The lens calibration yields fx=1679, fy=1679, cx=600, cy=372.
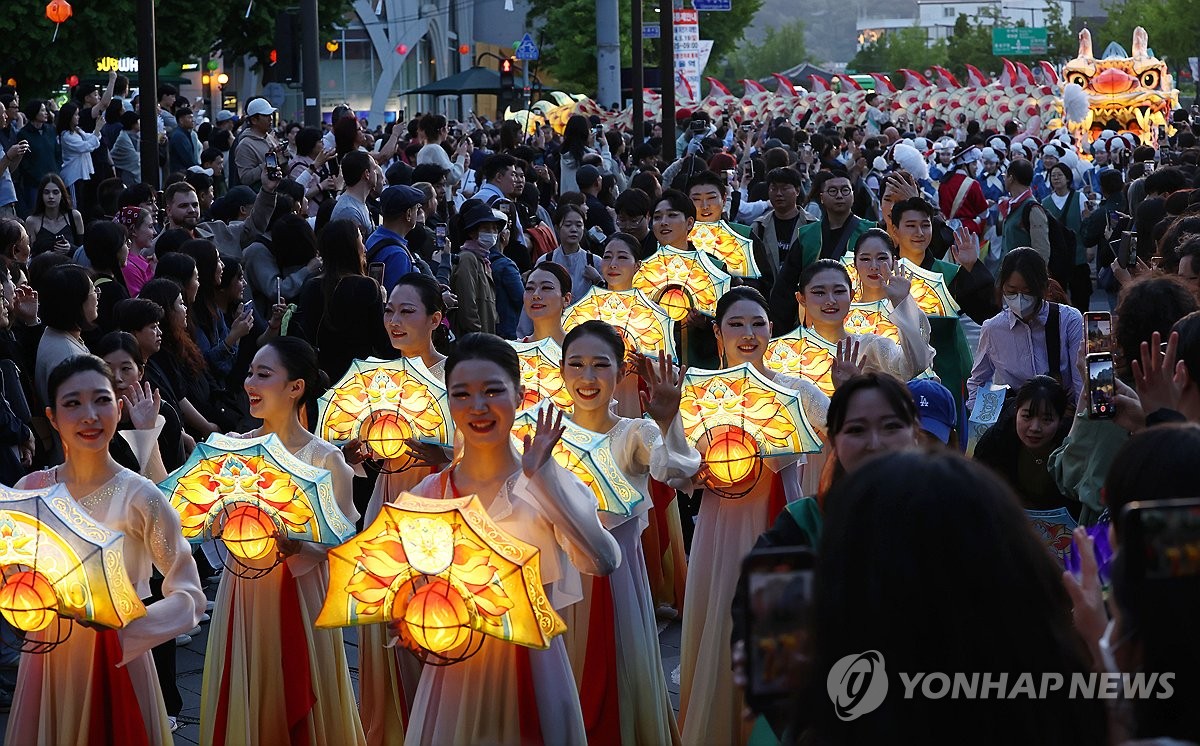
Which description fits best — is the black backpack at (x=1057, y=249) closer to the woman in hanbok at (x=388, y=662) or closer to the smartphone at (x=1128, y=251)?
the smartphone at (x=1128, y=251)

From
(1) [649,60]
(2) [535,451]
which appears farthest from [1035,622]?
(1) [649,60]

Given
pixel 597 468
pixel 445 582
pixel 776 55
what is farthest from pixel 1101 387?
pixel 776 55

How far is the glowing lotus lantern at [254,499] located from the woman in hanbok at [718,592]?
1.31 metres

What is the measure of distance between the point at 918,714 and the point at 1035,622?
0.22 m

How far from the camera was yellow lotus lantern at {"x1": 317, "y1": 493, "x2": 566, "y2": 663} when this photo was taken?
4.07 m

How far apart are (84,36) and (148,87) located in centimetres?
1469

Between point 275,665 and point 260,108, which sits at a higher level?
point 260,108

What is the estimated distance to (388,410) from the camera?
5.89 m

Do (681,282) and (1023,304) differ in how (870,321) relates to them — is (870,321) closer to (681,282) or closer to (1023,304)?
(1023,304)

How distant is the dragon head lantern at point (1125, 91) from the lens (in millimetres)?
38125

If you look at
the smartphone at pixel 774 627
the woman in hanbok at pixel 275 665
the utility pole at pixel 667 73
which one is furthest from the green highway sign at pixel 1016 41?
the smartphone at pixel 774 627

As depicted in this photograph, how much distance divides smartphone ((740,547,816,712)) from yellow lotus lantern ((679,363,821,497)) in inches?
114

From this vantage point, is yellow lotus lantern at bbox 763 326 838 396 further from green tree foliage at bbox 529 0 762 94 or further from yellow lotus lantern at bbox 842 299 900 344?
green tree foliage at bbox 529 0 762 94

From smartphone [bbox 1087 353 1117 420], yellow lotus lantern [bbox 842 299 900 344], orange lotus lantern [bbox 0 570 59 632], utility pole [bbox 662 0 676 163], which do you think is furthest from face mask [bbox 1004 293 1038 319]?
utility pole [bbox 662 0 676 163]
